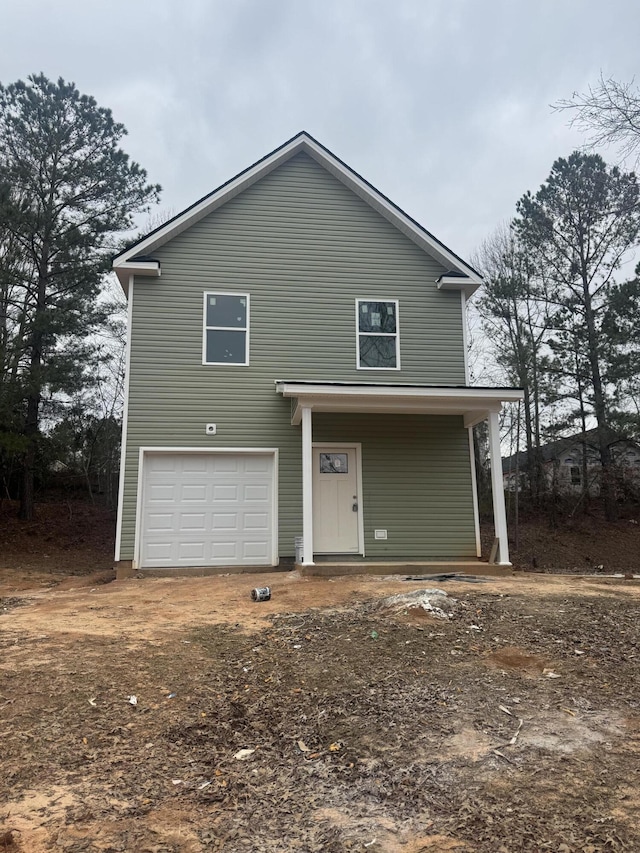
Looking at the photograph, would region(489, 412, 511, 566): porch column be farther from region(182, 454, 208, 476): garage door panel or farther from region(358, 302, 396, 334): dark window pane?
region(182, 454, 208, 476): garage door panel

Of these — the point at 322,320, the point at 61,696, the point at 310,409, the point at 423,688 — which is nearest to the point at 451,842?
the point at 423,688

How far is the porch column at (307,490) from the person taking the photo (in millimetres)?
8603

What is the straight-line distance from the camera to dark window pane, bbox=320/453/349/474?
33.2 feet

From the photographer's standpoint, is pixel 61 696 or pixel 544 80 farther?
pixel 544 80

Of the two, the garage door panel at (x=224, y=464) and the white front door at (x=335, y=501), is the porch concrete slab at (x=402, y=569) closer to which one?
the white front door at (x=335, y=501)

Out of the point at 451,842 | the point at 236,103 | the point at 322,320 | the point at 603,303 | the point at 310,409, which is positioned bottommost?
the point at 451,842

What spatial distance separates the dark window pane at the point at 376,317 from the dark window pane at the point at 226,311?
2233mm

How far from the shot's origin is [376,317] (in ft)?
35.2

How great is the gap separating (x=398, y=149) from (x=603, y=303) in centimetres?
833

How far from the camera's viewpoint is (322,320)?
34.7 ft

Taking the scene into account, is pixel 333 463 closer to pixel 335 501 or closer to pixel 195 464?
pixel 335 501

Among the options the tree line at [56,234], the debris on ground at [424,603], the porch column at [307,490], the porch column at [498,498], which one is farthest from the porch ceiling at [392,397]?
the tree line at [56,234]

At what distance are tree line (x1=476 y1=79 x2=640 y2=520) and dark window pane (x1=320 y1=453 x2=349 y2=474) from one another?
11.1 metres

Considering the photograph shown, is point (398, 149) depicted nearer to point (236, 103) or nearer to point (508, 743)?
point (236, 103)
